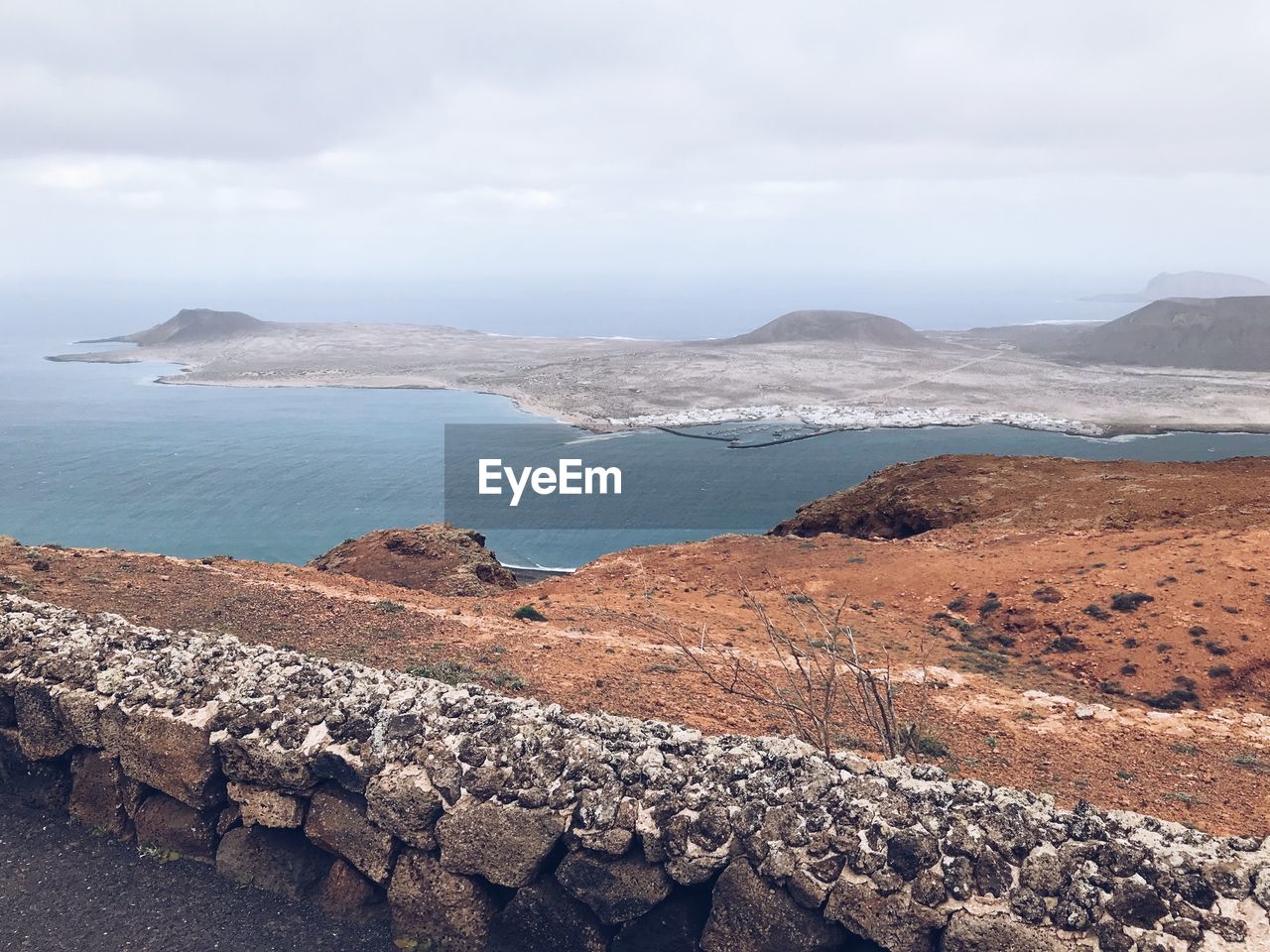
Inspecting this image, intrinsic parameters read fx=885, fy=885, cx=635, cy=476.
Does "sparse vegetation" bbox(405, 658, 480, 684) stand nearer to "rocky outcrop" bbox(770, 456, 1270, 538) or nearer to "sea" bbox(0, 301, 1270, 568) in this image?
"rocky outcrop" bbox(770, 456, 1270, 538)

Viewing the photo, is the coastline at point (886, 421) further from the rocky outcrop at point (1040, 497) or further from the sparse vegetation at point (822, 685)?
the sparse vegetation at point (822, 685)

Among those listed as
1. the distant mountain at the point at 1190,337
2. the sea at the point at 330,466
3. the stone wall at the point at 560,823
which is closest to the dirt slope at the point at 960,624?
the stone wall at the point at 560,823

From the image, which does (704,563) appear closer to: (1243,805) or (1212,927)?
(1243,805)

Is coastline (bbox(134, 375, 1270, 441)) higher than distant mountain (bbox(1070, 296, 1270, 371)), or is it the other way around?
distant mountain (bbox(1070, 296, 1270, 371))

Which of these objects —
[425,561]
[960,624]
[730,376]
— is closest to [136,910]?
[960,624]

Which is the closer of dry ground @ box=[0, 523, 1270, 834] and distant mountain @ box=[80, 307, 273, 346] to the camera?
dry ground @ box=[0, 523, 1270, 834]

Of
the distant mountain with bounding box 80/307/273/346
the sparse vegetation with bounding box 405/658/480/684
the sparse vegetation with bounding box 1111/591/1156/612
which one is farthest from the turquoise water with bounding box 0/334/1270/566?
the distant mountain with bounding box 80/307/273/346

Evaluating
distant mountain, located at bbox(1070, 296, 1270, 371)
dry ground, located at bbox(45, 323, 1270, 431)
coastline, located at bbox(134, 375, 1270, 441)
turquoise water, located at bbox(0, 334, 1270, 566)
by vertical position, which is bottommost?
turquoise water, located at bbox(0, 334, 1270, 566)
